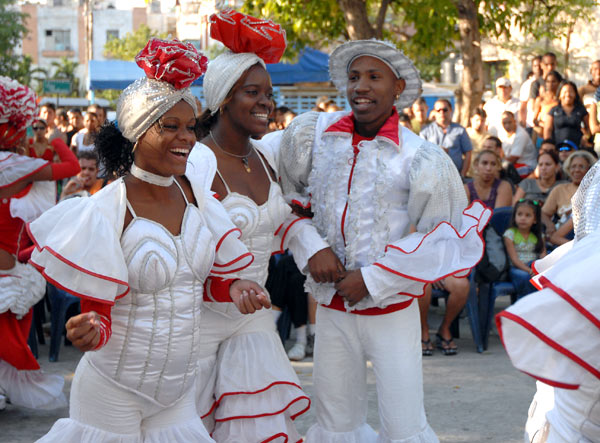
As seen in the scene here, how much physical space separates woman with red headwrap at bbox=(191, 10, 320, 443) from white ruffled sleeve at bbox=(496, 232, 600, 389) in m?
2.12

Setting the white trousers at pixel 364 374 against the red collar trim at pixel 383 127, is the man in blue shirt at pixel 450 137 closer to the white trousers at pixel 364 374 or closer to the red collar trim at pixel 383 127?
the red collar trim at pixel 383 127

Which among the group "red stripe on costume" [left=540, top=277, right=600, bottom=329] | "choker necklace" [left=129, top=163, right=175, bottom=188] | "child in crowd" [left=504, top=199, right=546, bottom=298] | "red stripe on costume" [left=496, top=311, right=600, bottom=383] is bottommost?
"child in crowd" [left=504, top=199, right=546, bottom=298]

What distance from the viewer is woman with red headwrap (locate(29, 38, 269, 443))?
3.04m

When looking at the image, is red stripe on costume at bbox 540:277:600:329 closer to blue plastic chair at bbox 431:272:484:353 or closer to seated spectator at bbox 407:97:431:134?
blue plastic chair at bbox 431:272:484:353

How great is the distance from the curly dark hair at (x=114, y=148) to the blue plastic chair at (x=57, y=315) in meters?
4.01

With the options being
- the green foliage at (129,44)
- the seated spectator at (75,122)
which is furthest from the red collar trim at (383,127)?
the green foliage at (129,44)

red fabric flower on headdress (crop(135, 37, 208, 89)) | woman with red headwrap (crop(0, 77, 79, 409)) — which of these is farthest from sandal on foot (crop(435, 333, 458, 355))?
red fabric flower on headdress (crop(135, 37, 208, 89))

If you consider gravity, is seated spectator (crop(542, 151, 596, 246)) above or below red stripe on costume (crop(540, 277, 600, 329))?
below

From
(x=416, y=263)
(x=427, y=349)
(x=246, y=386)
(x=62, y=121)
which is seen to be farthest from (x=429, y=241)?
(x=62, y=121)

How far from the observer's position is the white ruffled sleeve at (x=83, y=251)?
115 inches

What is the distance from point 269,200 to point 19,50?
6098cm

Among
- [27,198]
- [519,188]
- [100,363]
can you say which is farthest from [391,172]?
[519,188]

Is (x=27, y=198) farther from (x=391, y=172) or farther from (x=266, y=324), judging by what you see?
(x=391, y=172)

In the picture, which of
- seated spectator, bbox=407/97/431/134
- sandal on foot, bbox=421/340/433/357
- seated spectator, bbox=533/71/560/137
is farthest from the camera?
seated spectator, bbox=407/97/431/134
